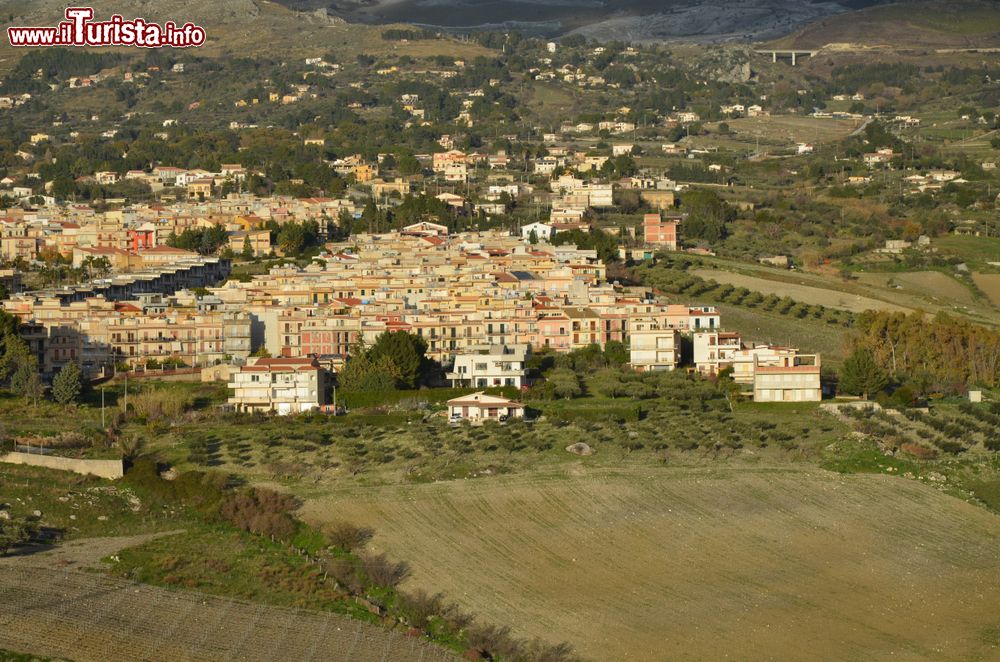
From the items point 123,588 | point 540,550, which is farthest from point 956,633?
point 123,588

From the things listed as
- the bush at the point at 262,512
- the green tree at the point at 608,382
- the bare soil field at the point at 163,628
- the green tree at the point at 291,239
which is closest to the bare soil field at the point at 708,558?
the bush at the point at 262,512

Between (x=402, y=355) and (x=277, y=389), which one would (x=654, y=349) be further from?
(x=277, y=389)

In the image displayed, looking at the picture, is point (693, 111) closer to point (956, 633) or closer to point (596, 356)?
point (596, 356)

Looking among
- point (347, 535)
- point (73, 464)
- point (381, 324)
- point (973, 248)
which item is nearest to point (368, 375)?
point (381, 324)

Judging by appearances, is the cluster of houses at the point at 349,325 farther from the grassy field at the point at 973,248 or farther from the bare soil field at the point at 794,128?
the bare soil field at the point at 794,128

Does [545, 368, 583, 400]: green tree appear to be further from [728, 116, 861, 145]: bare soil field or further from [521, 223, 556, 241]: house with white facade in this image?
[728, 116, 861, 145]: bare soil field
